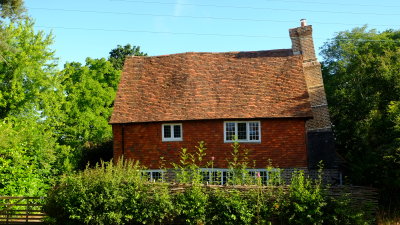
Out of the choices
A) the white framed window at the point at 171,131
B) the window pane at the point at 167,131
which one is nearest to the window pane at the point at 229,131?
the white framed window at the point at 171,131

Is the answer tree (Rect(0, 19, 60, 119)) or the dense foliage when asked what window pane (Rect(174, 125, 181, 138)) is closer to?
the dense foliage

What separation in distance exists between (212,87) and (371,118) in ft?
29.4

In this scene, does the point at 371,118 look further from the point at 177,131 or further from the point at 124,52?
the point at 124,52

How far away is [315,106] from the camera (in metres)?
25.5

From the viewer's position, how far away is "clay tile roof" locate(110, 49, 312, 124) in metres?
23.3

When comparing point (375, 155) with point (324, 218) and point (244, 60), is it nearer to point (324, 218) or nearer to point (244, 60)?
point (324, 218)

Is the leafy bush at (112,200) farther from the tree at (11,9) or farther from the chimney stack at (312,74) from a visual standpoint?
the chimney stack at (312,74)

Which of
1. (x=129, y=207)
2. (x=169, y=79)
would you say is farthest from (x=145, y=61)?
(x=129, y=207)

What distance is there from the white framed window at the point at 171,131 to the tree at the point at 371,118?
28.7 ft

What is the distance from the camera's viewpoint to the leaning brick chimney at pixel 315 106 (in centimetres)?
2381

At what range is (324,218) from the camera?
607 inches

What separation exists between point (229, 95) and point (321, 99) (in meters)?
5.66

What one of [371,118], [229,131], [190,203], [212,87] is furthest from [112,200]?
[371,118]

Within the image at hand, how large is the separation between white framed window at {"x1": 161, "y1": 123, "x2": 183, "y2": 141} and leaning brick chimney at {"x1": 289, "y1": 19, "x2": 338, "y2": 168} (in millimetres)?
7306
